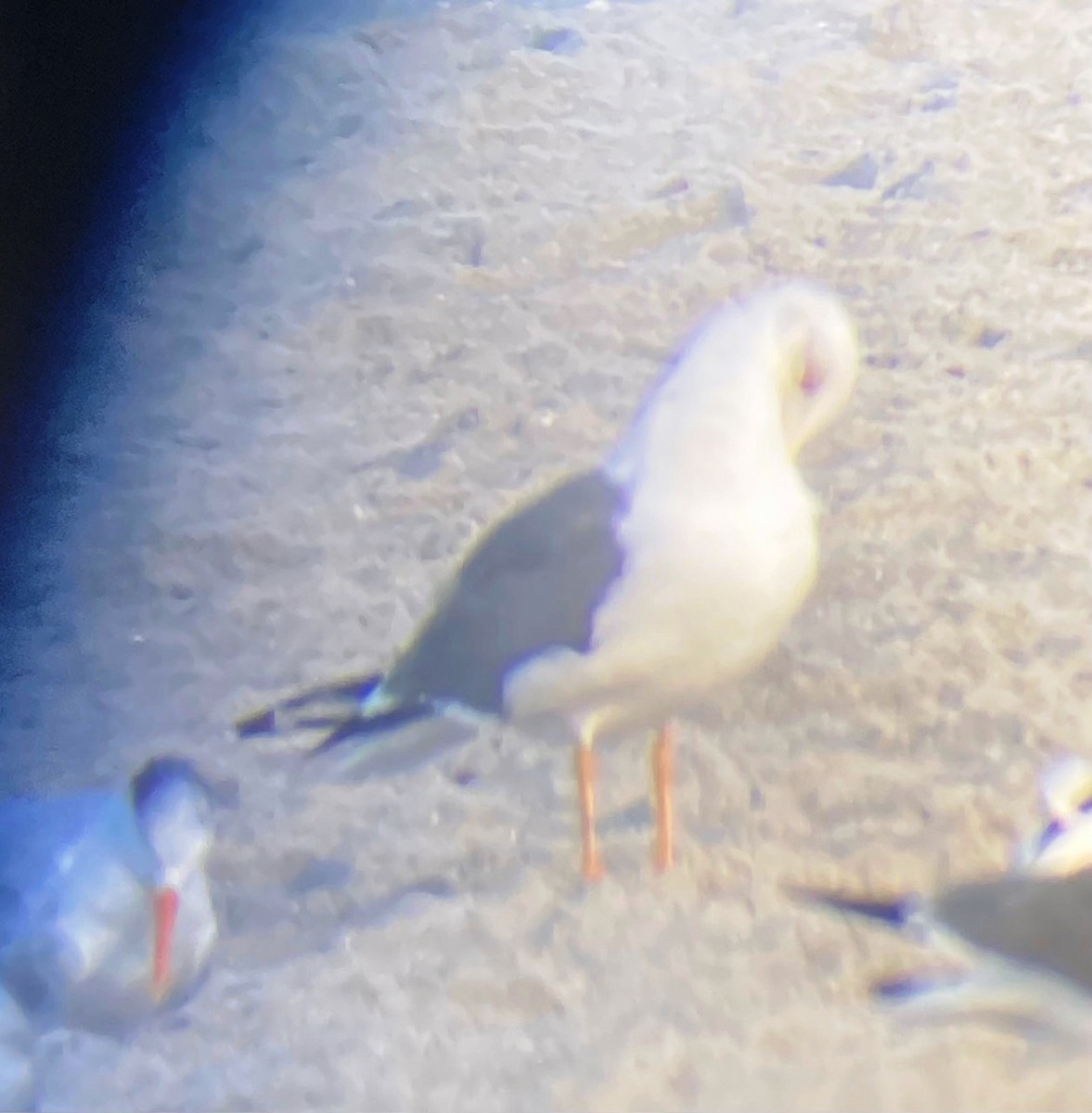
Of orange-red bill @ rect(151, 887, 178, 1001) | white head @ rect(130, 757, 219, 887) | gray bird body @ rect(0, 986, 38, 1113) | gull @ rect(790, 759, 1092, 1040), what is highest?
gull @ rect(790, 759, 1092, 1040)

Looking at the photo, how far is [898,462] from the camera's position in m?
1.03

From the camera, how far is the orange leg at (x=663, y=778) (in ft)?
3.05

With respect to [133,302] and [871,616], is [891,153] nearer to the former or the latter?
[871,616]

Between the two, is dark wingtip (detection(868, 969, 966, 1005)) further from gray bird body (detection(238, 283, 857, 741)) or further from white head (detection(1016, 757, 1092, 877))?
→ gray bird body (detection(238, 283, 857, 741))

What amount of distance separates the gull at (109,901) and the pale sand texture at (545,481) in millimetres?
23

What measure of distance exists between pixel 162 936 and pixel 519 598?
311 mm

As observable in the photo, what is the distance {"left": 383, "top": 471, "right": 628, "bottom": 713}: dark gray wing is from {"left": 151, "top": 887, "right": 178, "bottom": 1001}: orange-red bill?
192mm

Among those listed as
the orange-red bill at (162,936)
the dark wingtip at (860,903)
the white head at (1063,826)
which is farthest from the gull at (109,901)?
the white head at (1063,826)

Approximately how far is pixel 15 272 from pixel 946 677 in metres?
0.84

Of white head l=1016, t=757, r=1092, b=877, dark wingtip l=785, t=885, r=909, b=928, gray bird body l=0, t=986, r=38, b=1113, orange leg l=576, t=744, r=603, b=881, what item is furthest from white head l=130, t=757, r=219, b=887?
white head l=1016, t=757, r=1092, b=877

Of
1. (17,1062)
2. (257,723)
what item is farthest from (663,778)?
(17,1062)

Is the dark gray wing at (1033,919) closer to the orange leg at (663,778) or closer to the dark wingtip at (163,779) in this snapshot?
the orange leg at (663,778)

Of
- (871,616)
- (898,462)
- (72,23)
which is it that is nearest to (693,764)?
(871,616)

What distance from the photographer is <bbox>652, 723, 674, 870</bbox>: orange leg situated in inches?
36.6
